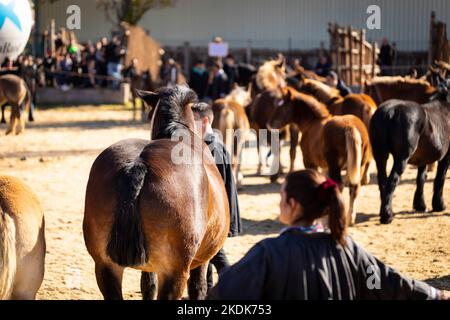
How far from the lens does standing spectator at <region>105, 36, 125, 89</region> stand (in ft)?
82.4

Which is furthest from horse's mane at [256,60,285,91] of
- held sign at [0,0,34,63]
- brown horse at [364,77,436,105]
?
held sign at [0,0,34,63]

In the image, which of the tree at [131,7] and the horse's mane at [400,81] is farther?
the tree at [131,7]

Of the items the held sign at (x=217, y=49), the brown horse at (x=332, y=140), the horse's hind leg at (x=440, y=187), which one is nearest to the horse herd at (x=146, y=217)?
the brown horse at (x=332, y=140)

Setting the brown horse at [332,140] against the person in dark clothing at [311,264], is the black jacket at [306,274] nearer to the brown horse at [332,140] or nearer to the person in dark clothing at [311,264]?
the person in dark clothing at [311,264]

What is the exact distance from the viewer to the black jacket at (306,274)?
276cm

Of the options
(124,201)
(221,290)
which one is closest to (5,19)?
(124,201)

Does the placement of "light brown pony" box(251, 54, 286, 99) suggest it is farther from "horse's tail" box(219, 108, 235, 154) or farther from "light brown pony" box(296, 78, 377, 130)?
"horse's tail" box(219, 108, 235, 154)

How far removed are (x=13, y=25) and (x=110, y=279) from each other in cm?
521

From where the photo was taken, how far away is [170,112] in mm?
4824

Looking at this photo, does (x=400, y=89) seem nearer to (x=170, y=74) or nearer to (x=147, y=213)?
(x=147, y=213)

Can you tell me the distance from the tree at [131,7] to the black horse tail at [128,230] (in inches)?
1102

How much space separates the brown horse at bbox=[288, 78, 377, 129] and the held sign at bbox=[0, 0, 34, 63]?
209 inches
